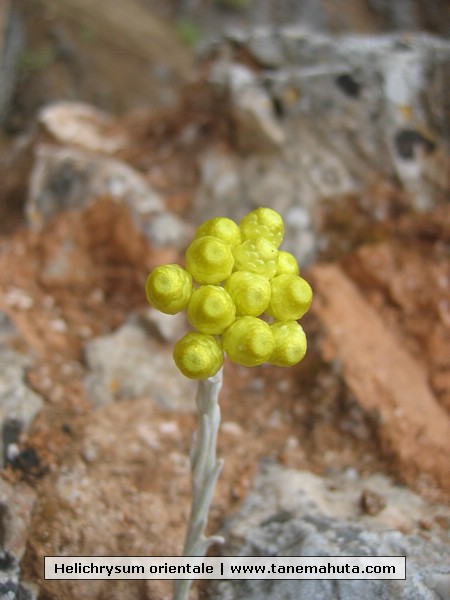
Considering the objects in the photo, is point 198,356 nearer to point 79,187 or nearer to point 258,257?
point 258,257

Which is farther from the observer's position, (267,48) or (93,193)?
(267,48)

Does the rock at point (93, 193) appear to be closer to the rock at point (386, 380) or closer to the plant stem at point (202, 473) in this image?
the rock at point (386, 380)

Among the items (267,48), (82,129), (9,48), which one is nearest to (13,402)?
(82,129)

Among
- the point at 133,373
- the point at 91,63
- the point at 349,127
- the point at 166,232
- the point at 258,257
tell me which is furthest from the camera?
the point at 91,63

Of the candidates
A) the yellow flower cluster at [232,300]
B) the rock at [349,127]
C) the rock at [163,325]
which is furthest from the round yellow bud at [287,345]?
the rock at [349,127]
